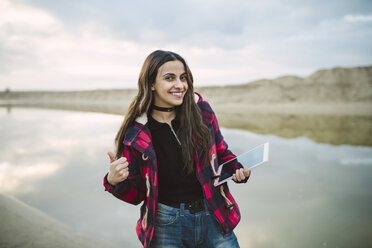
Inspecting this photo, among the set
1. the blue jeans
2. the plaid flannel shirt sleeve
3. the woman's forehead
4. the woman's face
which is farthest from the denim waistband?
the woman's forehead

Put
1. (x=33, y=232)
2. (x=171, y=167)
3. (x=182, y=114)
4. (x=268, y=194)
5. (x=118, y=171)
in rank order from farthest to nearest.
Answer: (x=268, y=194), (x=33, y=232), (x=182, y=114), (x=171, y=167), (x=118, y=171)

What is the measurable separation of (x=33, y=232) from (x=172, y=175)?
8.94 ft

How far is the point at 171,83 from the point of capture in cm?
198

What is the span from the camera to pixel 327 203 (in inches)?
178

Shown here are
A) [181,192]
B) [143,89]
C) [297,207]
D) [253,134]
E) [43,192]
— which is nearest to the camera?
[181,192]

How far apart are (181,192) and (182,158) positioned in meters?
0.26

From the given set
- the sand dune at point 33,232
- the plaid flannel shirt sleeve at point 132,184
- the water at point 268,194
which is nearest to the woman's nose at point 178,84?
the plaid flannel shirt sleeve at point 132,184

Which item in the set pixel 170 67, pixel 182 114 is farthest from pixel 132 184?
pixel 170 67

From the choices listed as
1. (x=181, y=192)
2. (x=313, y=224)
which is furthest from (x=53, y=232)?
(x=313, y=224)

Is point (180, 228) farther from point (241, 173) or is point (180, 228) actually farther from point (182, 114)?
point (182, 114)

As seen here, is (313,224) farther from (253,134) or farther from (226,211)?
(253,134)

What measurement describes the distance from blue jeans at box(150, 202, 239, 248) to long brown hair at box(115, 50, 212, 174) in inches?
12.6

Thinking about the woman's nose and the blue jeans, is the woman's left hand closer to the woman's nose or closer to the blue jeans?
the blue jeans

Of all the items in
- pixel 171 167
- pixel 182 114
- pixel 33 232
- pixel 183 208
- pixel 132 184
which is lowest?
pixel 33 232
